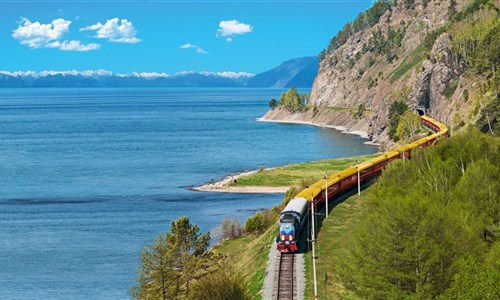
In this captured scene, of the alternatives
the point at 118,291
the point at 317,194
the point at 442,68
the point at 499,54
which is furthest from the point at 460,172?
the point at 442,68

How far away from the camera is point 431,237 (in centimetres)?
4566

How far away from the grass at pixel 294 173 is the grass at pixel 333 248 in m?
57.7

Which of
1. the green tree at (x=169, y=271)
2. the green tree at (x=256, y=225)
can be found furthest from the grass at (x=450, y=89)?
the green tree at (x=169, y=271)

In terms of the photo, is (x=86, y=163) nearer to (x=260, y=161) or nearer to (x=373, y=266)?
(x=260, y=161)

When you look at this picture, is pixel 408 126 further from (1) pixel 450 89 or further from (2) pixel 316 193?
(2) pixel 316 193

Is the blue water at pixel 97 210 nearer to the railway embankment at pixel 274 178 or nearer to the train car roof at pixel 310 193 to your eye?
the railway embankment at pixel 274 178

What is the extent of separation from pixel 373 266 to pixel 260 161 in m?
138

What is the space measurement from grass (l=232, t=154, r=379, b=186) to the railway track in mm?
77819

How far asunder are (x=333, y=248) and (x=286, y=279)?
9522mm

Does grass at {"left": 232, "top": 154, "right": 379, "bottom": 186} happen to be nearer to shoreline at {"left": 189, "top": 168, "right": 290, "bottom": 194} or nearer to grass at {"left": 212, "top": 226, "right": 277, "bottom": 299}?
shoreline at {"left": 189, "top": 168, "right": 290, "bottom": 194}

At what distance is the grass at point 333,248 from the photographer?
51.6 meters

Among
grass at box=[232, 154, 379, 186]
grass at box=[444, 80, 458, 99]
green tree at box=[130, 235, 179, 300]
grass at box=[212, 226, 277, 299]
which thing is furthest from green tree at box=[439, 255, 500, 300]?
grass at box=[444, 80, 458, 99]

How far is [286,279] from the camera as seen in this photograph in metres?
53.7

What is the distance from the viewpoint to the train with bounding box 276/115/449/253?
59219 mm
